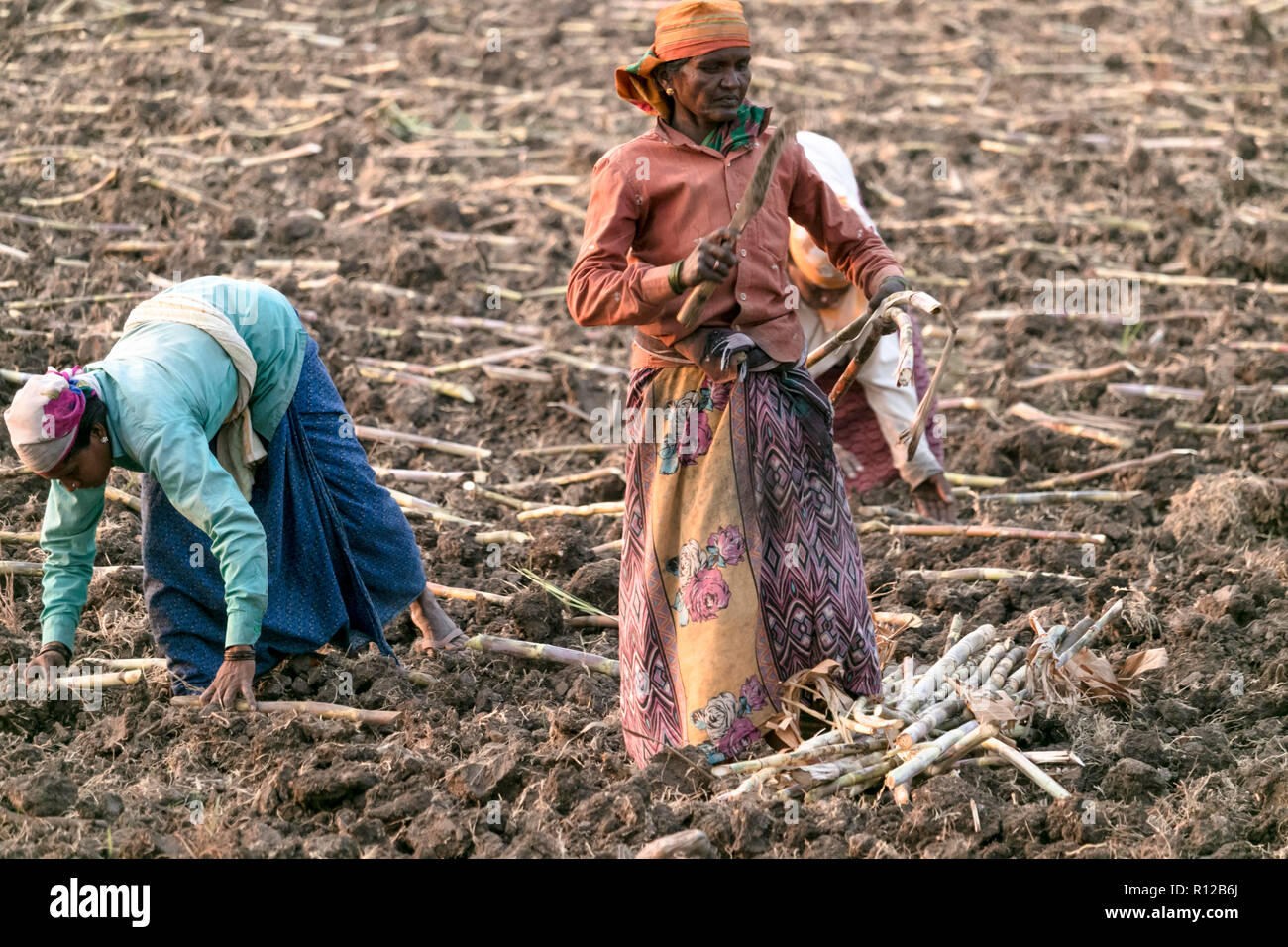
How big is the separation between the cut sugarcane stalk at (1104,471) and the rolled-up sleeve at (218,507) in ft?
11.3

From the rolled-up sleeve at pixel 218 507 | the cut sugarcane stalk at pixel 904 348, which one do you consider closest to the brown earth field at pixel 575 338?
the rolled-up sleeve at pixel 218 507

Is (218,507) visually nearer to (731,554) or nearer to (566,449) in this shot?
(731,554)

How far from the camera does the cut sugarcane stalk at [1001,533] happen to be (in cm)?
572

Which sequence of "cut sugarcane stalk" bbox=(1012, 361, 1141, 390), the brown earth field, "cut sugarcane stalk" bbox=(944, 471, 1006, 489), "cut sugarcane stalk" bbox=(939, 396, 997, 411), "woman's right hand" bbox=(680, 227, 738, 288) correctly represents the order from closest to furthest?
"woman's right hand" bbox=(680, 227, 738, 288), the brown earth field, "cut sugarcane stalk" bbox=(944, 471, 1006, 489), "cut sugarcane stalk" bbox=(939, 396, 997, 411), "cut sugarcane stalk" bbox=(1012, 361, 1141, 390)

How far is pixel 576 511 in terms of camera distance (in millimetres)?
5949

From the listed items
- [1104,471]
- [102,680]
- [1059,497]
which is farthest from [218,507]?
[1104,471]

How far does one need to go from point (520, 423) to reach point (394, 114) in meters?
3.95

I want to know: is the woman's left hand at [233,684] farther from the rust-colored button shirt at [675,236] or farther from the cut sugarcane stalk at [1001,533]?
the cut sugarcane stalk at [1001,533]

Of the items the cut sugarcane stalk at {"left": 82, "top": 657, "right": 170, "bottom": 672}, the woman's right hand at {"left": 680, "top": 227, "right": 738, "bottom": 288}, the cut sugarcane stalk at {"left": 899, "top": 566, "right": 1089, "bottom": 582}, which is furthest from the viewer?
the cut sugarcane stalk at {"left": 899, "top": 566, "right": 1089, "bottom": 582}

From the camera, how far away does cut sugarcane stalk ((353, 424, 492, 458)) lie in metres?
6.49

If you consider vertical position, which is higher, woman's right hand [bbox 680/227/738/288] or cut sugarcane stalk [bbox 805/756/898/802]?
woman's right hand [bbox 680/227/738/288]

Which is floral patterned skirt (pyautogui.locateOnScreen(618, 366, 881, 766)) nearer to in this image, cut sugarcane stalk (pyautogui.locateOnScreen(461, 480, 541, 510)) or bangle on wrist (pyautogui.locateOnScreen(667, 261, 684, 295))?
bangle on wrist (pyautogui.locateOnScreen(667, 261, 684, 295))

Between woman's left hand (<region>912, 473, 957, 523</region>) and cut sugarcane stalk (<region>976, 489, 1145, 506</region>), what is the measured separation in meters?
0.53

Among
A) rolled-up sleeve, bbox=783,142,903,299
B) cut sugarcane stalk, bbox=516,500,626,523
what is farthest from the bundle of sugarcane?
cut sugarcane stalk, bbox=516,500,626,523
